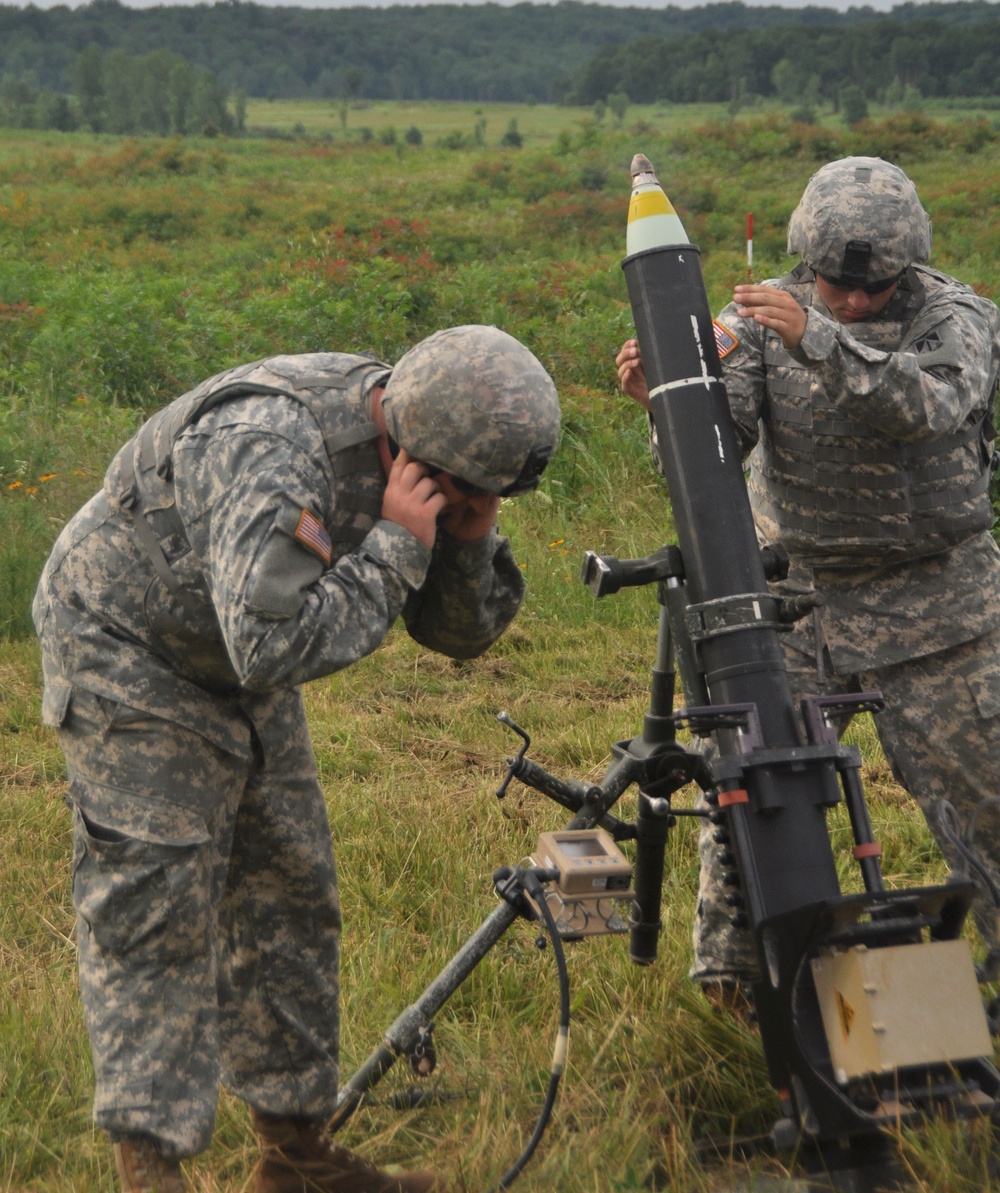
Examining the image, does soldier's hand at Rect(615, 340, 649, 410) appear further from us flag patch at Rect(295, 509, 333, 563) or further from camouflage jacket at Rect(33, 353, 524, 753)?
us flag patch at Rect(295, 509, 333, 563)

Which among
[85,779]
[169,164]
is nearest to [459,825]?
[85,779]

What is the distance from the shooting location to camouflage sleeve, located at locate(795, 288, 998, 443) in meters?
3.25

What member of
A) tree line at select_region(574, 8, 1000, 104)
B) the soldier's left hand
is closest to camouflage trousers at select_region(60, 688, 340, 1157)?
the soldier's left hand

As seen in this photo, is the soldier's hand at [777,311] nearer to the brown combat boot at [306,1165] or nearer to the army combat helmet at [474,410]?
the army combat helmet at [474,410]

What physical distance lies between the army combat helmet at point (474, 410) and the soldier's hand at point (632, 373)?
2.29ft

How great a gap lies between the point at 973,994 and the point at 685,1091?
38.8 inches

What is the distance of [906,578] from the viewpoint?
3.78m

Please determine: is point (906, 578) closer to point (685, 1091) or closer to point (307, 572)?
point (685, 1091)

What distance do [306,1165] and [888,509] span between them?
221 cm

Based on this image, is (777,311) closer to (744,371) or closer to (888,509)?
(744,371)

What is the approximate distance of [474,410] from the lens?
→ 2.54 metres

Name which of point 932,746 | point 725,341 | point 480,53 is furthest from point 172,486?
point 480,53

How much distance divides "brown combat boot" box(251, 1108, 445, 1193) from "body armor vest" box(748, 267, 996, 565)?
199 cm

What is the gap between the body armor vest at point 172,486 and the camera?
265 cm
